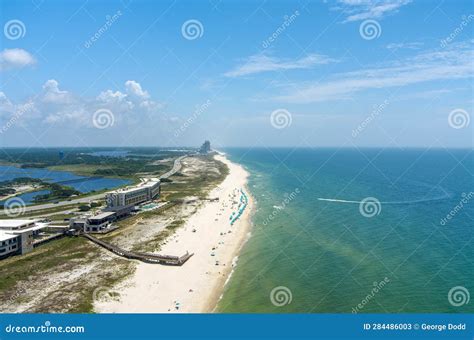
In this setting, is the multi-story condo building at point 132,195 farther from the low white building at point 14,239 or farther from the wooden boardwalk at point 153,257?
the wooden boardwalk at point 153,257

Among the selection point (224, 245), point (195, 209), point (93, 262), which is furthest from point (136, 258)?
point (195, 209)

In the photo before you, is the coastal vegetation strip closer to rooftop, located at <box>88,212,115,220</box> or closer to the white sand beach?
the white sand beach

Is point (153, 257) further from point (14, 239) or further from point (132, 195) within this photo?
point (132, 195)

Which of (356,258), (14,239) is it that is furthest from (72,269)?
(356,258)

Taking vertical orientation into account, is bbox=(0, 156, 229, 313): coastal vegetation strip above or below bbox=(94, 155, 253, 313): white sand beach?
below

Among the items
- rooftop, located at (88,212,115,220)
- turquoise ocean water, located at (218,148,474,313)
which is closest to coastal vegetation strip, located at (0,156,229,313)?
rooftop, located at (88,212,115,220)

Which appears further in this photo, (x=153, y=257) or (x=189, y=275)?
(x=153, y=257)

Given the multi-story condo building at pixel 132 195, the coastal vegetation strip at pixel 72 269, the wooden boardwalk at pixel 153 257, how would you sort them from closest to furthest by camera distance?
1. the coastal vegetation strip at pixel 72 269
2. the wooden boardwalk at pixel 153 257
3. the multi-story condo building at pixel 132 195

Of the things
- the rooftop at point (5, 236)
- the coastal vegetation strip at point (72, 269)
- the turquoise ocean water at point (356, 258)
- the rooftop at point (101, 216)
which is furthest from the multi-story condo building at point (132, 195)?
the turquoise ocean water at point (356, 258)

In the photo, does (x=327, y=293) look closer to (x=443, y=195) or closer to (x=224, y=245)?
(x=224, y=245)
